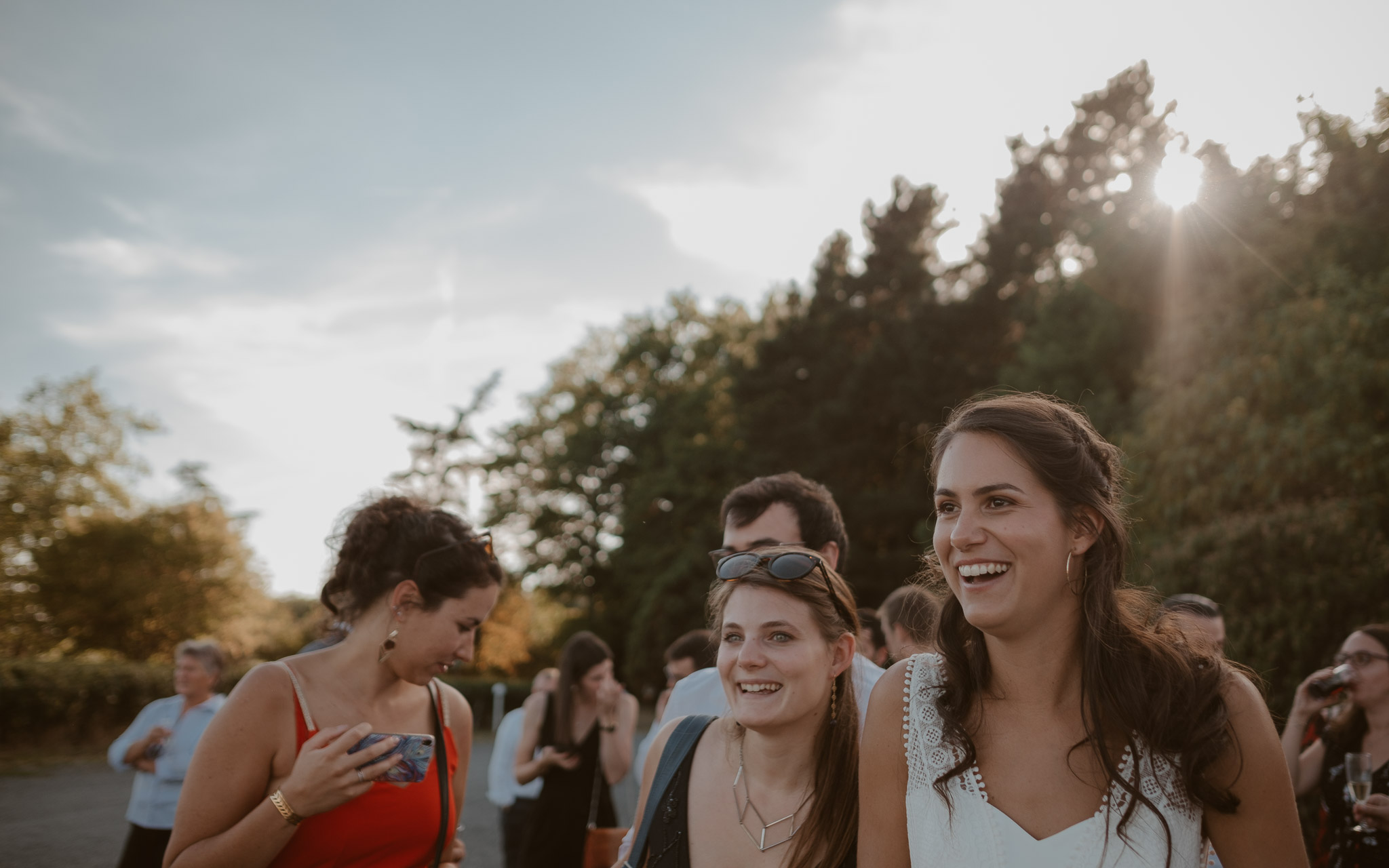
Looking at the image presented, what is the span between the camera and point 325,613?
3346mm

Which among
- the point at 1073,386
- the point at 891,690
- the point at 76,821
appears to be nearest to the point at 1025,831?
the point at 891,690

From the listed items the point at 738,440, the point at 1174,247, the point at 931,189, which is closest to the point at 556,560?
the point at 738,440

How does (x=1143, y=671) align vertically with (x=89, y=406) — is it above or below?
below

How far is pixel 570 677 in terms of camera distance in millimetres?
6457

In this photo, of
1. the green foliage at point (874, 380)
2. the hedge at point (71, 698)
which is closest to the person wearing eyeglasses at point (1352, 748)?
the green foliage at point (874, 380)

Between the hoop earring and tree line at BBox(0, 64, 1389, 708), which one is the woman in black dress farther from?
the hoop earring

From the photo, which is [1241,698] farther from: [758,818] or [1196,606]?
[1196,606]

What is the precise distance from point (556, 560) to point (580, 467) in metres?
4.55

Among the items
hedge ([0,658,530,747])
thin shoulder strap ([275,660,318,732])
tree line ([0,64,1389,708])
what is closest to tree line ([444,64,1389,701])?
tree line ([0,64,1389,708])

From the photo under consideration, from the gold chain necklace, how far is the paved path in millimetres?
5665

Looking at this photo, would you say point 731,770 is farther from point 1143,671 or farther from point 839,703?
point 1143,671

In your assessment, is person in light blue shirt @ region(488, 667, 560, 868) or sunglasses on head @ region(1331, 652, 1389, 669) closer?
sunglasses on head @ region(1331, 652, 1389, 669)

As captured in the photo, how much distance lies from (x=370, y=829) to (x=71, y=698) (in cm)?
2214

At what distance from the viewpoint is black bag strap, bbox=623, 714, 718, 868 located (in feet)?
8.66
